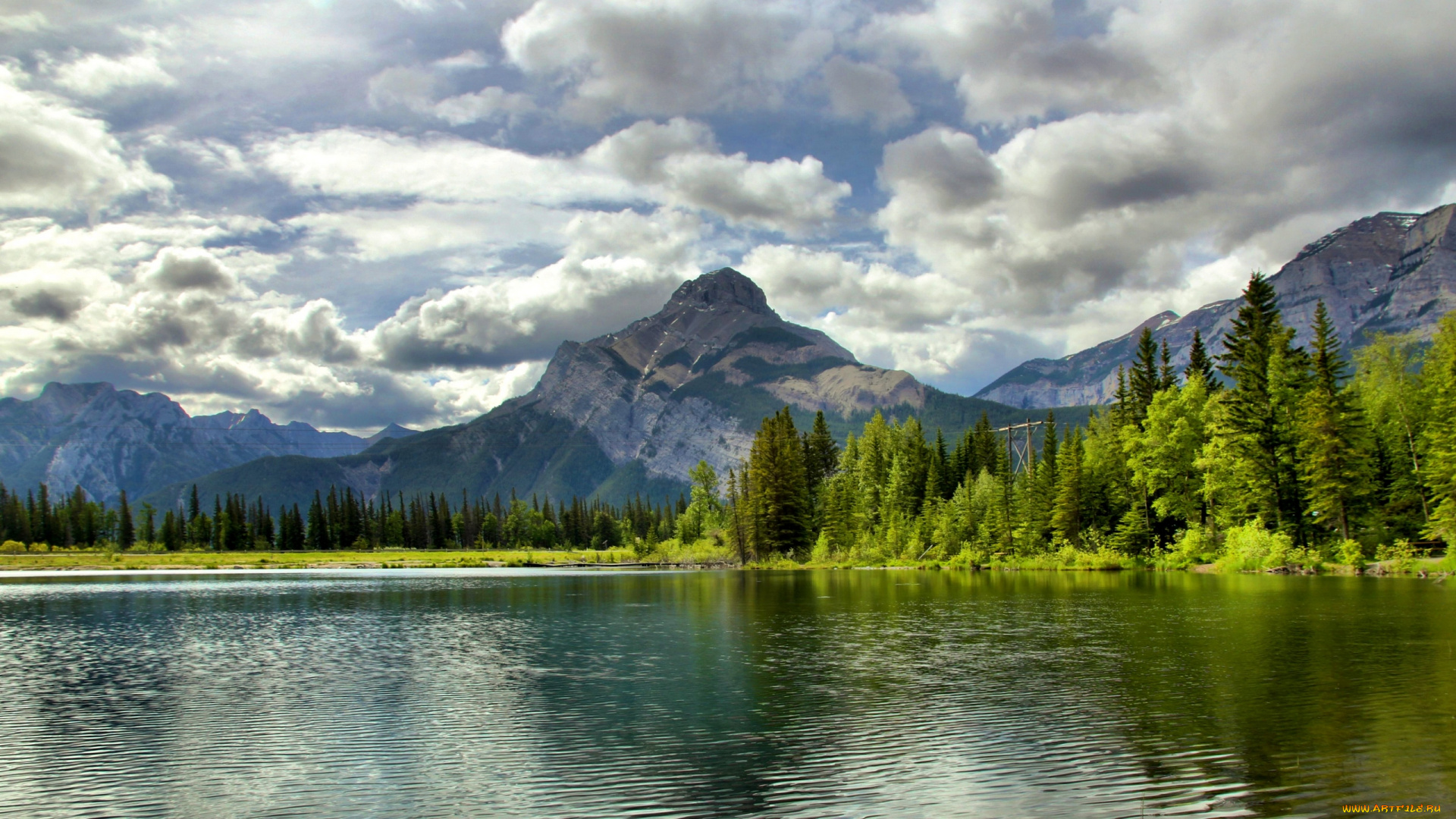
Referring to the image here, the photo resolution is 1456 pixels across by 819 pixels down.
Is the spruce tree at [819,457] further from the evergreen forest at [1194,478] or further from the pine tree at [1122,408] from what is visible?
the pine tree at [1122,408]

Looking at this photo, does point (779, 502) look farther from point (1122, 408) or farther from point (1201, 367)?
point (1201, 367)

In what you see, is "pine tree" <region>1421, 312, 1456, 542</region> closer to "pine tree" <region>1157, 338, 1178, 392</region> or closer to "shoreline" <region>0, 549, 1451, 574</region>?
"shoreline" <region>0, 549, 1451, 574</region>

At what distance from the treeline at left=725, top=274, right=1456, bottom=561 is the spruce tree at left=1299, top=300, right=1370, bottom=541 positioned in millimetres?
137

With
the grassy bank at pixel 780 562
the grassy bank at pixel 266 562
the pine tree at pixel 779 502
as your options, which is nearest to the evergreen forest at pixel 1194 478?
the pine tree at pixel 779 502

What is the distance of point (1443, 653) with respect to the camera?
86.2 ft

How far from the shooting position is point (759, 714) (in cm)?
2200

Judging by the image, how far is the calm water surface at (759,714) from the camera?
48.3ft

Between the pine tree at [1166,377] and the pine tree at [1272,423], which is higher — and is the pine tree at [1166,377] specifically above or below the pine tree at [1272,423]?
above

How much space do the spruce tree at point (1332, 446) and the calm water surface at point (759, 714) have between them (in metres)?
22.1

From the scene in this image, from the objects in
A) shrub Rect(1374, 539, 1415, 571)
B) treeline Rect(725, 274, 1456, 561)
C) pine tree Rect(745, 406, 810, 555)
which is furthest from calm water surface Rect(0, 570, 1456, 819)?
pine tree Rect(745, 406, 810, 555)

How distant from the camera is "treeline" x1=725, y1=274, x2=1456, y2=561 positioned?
6656 cm

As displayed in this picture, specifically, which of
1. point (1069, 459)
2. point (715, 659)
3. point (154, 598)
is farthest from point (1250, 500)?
point (154, 598)

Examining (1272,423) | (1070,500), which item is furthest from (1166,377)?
(1272,423)

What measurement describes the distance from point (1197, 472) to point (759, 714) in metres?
77.7
